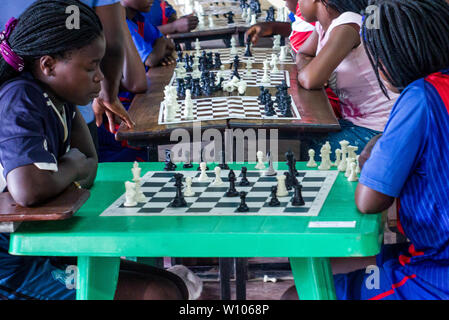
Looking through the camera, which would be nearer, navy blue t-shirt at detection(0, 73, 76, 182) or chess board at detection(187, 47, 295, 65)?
navy blue t-shirt at detection(0, 73, 76, 182)

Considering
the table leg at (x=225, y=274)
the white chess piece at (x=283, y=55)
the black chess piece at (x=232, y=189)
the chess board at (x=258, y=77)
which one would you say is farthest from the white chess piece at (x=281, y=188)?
the white chess piece at (x=283, y=55)

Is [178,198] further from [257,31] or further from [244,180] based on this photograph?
[257,31]

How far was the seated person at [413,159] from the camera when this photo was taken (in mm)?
1851

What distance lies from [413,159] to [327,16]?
2185 mm

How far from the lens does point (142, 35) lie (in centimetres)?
493

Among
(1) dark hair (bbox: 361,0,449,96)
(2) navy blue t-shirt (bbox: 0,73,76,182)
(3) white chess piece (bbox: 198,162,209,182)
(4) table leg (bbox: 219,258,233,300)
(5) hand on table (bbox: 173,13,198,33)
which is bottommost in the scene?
(4) table leg (bbox: 219,258,233,300)

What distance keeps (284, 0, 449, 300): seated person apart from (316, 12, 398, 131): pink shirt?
5.43ft

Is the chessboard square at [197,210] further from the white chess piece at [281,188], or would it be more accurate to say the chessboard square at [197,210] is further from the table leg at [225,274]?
the table leg at [225,274]

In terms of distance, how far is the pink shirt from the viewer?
3.68 m

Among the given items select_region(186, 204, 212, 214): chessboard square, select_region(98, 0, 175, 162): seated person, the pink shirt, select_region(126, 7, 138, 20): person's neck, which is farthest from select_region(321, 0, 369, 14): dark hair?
select_region(186, 204, 212, 214): chessboard square

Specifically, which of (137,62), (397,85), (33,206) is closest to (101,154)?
(137,62)

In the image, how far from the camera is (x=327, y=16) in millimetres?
3875

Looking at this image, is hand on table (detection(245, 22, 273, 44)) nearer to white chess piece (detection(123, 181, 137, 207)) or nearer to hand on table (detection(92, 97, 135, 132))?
hand on table (detection(92, 97, 135, 132))
